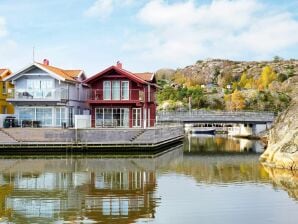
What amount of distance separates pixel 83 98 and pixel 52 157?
15.9 meters

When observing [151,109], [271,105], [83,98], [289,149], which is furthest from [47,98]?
[271,105]

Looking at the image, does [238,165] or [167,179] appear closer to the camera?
[167,179]

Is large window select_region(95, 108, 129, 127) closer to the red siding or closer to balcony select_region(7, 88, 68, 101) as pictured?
the red siding

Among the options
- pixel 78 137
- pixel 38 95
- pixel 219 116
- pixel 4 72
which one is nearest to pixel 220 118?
pixel 219 116

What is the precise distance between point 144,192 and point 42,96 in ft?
89.3

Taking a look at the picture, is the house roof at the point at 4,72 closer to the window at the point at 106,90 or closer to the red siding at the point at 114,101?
the red siding at the point at 114,101

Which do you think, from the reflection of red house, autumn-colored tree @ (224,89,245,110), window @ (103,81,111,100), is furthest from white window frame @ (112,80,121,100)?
autumn-colored tree @ (224,89,245,110)

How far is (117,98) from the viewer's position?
173 ft

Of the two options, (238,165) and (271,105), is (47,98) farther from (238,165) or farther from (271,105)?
(271,105)

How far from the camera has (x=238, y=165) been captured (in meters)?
38.8

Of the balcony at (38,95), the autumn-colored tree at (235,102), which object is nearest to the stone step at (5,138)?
the balcony at (38,95)

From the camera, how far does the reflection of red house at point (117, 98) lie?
52.5 m

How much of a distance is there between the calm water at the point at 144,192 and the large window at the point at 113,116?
12996mm

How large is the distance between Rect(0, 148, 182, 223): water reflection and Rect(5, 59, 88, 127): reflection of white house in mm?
11162
